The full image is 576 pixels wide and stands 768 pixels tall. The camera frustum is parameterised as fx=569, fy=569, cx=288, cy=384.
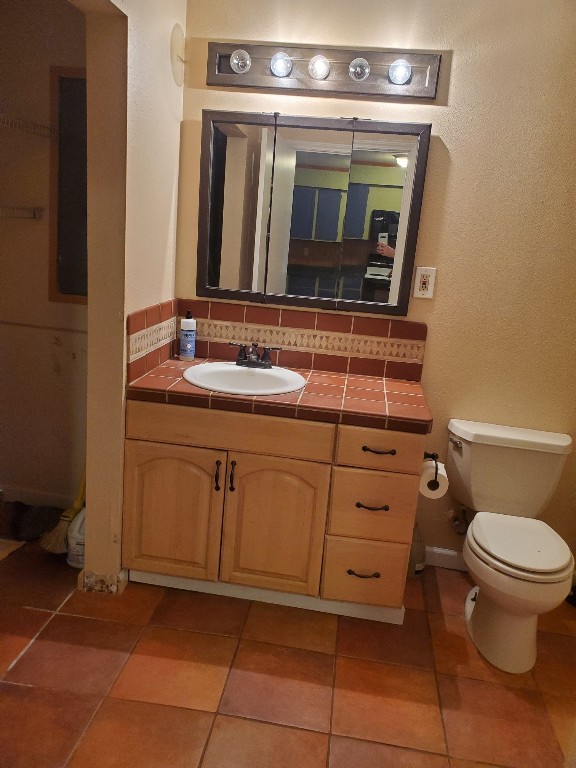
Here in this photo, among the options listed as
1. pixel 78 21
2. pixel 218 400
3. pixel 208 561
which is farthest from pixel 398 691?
pixel 78 21

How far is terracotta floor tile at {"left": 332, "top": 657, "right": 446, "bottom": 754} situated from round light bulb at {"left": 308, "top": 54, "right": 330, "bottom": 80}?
80.6 inches

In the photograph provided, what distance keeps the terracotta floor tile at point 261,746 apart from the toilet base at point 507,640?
27.1 inches

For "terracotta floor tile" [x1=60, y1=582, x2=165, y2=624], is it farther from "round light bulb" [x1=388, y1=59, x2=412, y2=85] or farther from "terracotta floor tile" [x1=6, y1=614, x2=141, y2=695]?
"round light bulb" [x1=388, y1=59, x2=412, y2=85]

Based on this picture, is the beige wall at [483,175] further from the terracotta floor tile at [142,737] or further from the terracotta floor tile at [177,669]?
the terracotta floor tile at [142,737]

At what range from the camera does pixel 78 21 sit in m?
2.12

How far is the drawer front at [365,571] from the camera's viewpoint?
1.97 meters

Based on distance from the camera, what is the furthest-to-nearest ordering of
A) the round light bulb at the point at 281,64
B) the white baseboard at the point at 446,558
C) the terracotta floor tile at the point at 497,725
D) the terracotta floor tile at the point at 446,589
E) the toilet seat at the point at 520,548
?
the white baseboard at the point at 446,558 < the terracotta floor tile at the point at 446,589 < the round light bulb at the point at 281,64 < the toilet seat at the point at 520,548 < the terracotta floor tile at the point at 497,725

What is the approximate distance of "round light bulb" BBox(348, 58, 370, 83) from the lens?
2061 mm

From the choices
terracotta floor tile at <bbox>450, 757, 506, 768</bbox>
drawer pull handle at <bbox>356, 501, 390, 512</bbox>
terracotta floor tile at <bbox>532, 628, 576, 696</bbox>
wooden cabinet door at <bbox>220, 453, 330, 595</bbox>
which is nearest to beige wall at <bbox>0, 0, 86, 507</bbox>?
wooden cabinet door at <bbox>220, 453, 330, 595</bbox>

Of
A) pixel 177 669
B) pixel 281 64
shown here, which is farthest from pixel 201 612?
pixel 281 64

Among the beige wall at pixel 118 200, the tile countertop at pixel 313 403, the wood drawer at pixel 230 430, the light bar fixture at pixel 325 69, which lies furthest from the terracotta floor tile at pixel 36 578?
the light bar fixture at pixel 325 69

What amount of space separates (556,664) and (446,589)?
0.47 metres

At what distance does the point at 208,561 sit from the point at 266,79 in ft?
5.86

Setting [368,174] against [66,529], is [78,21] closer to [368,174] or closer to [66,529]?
[368,174]
